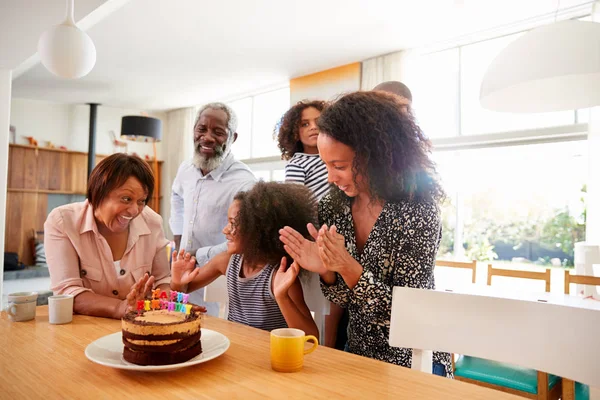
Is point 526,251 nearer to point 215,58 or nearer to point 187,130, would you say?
point 215,58

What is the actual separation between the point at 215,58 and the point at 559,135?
4278 millimetres

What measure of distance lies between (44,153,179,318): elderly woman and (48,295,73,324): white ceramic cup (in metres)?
0.12

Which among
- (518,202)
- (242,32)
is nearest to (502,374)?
(518,202)

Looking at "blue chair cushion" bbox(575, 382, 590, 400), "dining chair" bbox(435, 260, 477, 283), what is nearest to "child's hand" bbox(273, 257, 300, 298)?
"blue chair cushion" bbox(575, 382, 590, 400)

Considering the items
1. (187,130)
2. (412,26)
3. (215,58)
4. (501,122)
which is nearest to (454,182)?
(501,122)

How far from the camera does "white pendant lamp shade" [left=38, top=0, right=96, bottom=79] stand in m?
1.89

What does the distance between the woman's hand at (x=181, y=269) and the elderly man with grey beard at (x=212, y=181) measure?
0.72m

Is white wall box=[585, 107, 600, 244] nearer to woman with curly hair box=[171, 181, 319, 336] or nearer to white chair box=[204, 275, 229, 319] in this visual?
woman with curly hair box=[171, 181, 319, 336]

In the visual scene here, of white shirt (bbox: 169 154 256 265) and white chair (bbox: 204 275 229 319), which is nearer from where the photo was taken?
white chair (bbox: 204 275 229 319)

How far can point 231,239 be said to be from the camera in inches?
73.7

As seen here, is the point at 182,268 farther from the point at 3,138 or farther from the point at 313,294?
the point at 3,138

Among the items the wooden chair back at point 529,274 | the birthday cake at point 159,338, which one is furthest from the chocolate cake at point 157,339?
the wooden chair back at point 529,274

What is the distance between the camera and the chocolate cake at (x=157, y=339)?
1140 mm

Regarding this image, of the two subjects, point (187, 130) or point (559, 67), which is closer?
point (559, 67)
